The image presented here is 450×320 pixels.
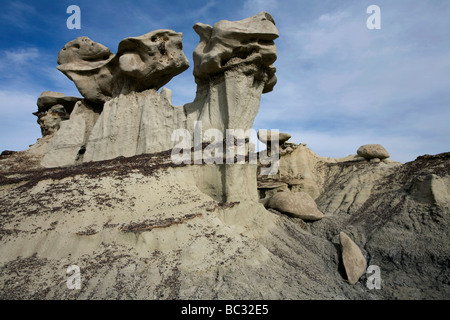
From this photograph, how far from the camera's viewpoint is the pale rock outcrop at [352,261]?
21.2 feet

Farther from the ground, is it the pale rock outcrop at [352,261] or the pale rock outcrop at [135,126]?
the pale rock outcrop at [135,126]

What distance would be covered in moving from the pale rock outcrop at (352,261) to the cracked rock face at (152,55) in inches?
322

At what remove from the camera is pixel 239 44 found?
26.6 ft

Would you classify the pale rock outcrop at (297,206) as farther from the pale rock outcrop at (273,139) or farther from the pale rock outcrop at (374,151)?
the pale rock outcrop at (374,151)

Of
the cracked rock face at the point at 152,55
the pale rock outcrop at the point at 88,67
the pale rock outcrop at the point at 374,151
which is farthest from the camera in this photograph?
the pale rock outcrop at the point at 374,151

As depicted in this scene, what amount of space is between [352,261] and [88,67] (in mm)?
11842

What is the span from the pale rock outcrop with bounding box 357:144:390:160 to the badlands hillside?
1379 millimetres

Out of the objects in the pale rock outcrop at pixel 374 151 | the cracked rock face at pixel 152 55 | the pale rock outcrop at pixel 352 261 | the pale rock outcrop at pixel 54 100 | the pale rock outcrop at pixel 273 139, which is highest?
the cracked rock face at pixel 152 55

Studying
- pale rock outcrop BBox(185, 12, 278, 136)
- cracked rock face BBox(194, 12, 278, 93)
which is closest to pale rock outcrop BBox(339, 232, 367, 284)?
pale rock outcrop BBox(185, 12, 278, 136)

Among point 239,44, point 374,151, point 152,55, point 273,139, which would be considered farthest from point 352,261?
point 152,55

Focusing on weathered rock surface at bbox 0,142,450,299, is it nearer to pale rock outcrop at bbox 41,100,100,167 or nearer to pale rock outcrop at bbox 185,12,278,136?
pale rock outcrop at bbox 185,12,278,136

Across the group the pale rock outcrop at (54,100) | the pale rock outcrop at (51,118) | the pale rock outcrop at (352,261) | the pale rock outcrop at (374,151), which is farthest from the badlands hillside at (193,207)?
the pale rock outcrop at (54,100)

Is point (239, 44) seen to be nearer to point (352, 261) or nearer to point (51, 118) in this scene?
point (352, 261)
